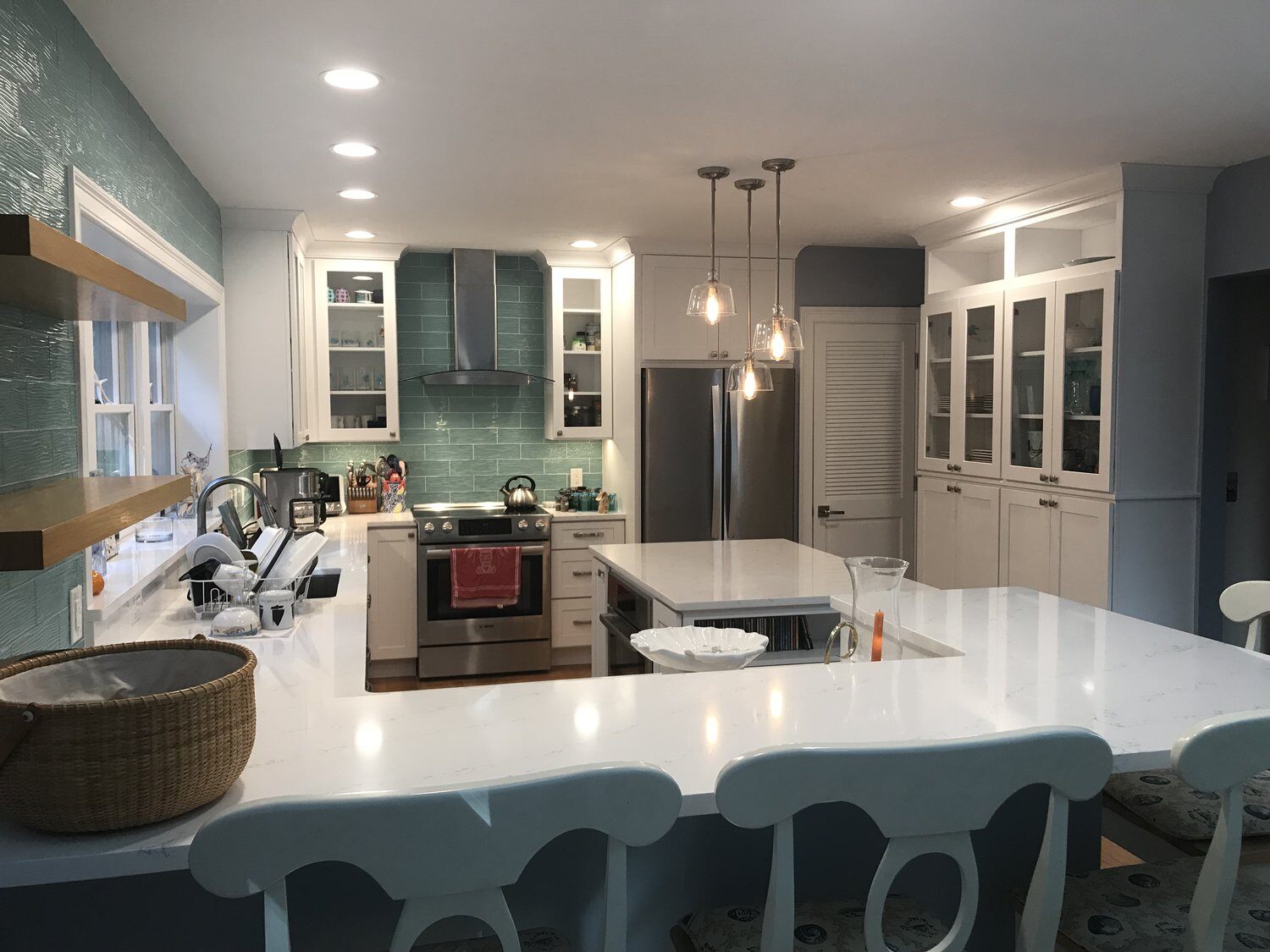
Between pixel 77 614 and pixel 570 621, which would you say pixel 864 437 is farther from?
pixel 77 614

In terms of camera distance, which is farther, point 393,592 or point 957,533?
point 393,592

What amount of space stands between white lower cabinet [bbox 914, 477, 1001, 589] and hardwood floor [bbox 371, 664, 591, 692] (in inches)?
80.1

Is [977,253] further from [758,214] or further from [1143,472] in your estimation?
[1143,472]

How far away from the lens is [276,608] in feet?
9.04

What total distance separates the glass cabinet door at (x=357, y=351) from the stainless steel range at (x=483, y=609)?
0.69 meters

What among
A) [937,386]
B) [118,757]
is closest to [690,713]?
[118,757]

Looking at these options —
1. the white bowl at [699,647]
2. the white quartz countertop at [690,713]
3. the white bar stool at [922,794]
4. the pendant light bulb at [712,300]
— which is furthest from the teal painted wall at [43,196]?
the pendant light bulb at [712,300]

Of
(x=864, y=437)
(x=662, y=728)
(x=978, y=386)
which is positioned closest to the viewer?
(x=662, y=728)

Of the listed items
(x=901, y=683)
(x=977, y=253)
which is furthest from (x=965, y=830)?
(x=977, y=253)

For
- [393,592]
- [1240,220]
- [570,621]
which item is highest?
[1240,220]

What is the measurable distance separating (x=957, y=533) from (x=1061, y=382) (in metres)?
1.12

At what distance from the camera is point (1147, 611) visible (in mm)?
4086

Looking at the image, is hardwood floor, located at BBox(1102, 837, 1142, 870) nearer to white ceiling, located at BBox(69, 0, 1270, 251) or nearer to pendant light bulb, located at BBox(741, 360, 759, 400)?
pendant light bulb, located at BBox(741, 360, 759, 400)

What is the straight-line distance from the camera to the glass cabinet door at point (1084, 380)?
4.02 meters
